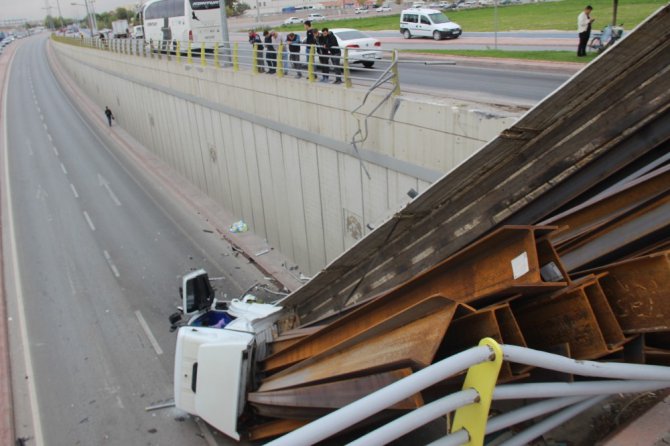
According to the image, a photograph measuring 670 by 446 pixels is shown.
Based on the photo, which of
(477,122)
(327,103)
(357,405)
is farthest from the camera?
(327,103)

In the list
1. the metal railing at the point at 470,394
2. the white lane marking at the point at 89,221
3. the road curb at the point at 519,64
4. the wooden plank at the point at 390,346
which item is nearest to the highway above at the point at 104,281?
the white lane marking at the point at 89,221

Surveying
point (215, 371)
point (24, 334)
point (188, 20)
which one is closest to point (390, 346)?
point (215, 371)

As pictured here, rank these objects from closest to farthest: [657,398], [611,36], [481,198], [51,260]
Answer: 1. [657,398]
2. [481,198]
3. [51,260]
4. [611,36]

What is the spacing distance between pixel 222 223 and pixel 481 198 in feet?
47.0

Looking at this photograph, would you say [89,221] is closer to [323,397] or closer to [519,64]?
[519,64]

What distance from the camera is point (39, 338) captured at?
38.8ft

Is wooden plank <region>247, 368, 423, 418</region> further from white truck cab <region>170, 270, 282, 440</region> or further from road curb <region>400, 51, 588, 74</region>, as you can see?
road curb <region>400, 51, 588, 74</region>

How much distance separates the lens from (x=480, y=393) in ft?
8.51

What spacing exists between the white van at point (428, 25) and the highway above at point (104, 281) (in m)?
11.6

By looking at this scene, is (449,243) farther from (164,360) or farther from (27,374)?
(27,374)

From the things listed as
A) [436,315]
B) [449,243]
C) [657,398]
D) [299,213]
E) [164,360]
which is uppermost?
[436,315]

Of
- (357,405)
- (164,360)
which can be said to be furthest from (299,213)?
(357,405)

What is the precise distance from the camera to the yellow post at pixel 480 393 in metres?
2.50

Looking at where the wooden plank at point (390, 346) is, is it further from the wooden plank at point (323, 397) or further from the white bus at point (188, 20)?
the white bus at point (188, 20)
